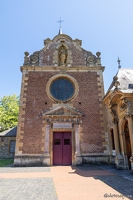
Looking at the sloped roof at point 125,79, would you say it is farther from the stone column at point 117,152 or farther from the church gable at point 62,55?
the church gable at point 62,55

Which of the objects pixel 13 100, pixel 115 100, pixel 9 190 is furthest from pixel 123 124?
pixel 13 100

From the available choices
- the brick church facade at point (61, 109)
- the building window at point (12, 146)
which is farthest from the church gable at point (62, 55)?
the building window at point (12, 146)

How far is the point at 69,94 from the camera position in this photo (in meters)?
13.5

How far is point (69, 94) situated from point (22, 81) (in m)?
4.42

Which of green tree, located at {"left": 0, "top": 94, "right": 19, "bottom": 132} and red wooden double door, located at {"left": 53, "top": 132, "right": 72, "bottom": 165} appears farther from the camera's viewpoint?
green tree, located at {"left": 0, "top": 94, "right": 19, "bottom": 132}

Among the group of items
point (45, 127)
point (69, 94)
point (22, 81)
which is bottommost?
point (45, 127)

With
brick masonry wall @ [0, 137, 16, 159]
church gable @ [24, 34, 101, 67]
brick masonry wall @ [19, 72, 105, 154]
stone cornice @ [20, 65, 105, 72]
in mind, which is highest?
church gable @ [24, 34, 101, 67]

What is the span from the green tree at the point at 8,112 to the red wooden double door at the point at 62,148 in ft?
55.3

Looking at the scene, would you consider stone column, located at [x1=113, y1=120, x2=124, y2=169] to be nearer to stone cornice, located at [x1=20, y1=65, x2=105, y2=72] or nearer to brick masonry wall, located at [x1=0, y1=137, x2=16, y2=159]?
stone cornice, located at [x1=20, y1=65, x2=105, y2=72]

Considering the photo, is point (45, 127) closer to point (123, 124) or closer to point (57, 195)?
point (123, 124)

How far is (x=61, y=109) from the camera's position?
1262 cm

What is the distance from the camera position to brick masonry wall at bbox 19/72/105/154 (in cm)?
1188

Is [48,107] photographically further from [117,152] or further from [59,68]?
[117,152]

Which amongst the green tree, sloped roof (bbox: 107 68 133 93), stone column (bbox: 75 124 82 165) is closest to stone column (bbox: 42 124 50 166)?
stone column (bbox: 75 124 82 165)
